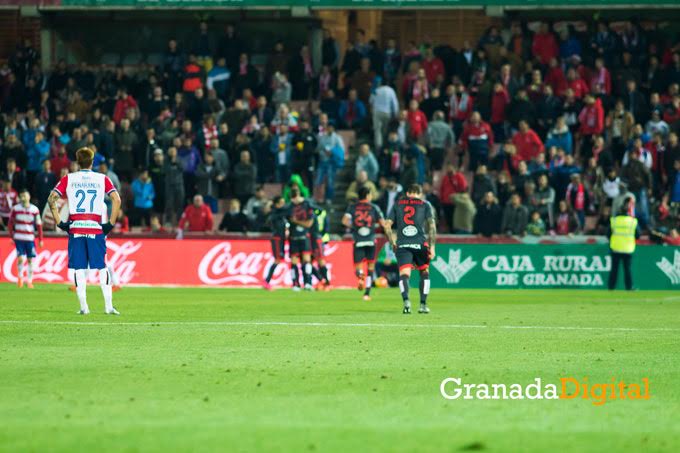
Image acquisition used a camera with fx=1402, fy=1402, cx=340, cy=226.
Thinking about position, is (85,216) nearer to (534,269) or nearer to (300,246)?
(300,246)

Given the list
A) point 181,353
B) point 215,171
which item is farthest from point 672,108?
point 181,353

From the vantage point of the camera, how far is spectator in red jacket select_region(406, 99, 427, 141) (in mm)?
35281

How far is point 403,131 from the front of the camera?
35250 millimetres

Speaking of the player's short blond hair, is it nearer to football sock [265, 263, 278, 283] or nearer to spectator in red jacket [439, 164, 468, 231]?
football sock [265, 263, 278, 283]

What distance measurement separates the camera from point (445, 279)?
108 feet

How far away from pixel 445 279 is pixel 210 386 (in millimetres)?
22362

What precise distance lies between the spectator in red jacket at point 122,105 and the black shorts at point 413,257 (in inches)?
685

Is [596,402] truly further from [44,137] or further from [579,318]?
[44,137]

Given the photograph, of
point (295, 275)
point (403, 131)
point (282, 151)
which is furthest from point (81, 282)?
point (403, 131)

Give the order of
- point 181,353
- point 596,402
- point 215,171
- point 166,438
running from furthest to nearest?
point 215,171, point 181,353, point 596,402, point 166,438

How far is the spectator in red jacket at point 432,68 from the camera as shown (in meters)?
36.7

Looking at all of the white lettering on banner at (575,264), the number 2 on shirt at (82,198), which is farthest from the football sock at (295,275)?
the number 2 on shirt at (82,198)

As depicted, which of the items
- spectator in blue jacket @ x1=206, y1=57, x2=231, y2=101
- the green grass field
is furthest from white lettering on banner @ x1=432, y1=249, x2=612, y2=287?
the green grass field

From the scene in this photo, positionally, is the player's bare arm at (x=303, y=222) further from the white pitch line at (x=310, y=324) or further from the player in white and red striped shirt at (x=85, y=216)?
the white pitch line at (x=310, y=324)
